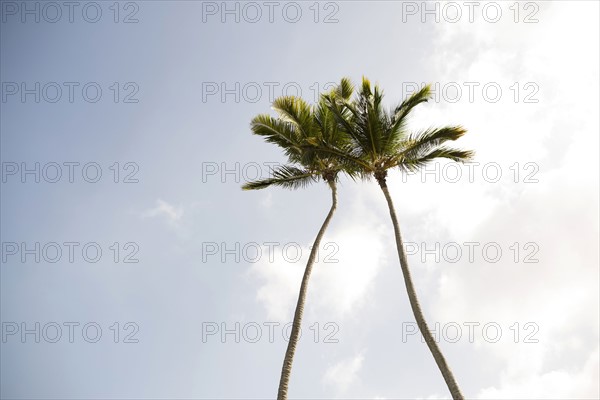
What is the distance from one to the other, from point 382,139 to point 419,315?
642 cm

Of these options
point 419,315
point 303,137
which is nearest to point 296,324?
point 419,315

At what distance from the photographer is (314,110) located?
17.5 metres

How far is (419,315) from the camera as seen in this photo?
549 inches

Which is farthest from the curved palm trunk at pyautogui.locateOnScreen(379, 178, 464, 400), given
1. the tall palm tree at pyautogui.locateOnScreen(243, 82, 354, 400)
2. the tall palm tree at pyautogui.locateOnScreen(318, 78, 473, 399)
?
the tall palm tree at pyautogui.locateOnScreen(243, 82, 354, 400)

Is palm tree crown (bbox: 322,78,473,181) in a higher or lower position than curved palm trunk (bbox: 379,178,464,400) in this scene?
higher

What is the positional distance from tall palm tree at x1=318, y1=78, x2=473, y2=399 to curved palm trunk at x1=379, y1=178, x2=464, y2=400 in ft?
0.12

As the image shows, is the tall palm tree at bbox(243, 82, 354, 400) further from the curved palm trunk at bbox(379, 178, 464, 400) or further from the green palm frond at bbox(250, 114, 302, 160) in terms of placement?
the curved palm trunk at bbox(379, 178, 464, 400)

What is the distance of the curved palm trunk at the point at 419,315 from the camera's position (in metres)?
12.5

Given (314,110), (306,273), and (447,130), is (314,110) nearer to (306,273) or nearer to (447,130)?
(447,130)

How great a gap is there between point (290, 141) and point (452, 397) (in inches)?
411

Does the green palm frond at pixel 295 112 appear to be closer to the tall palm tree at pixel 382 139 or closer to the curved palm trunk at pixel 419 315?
the tall palm tree at pixel 382 139

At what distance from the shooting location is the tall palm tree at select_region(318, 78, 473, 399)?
1595 centimetres

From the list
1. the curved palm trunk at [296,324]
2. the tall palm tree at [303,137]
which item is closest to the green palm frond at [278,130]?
the tall palm tree at [303,137]

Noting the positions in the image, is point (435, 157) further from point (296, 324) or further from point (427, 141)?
point (296, 324)
